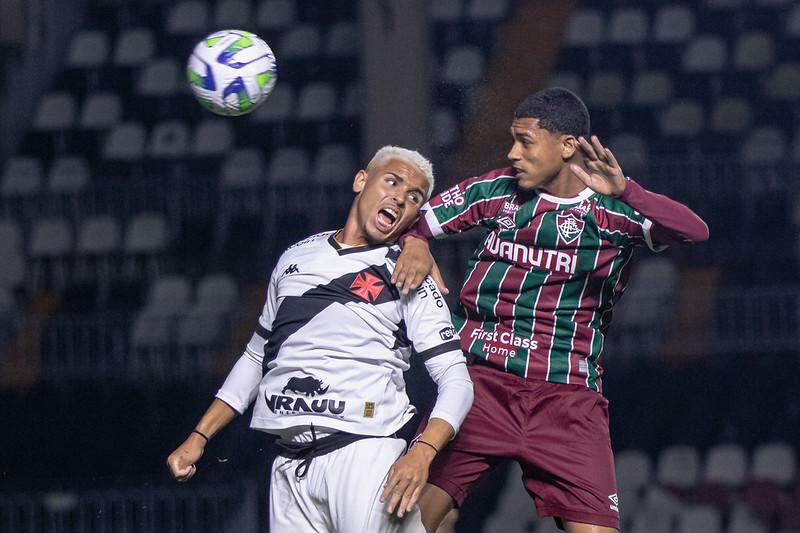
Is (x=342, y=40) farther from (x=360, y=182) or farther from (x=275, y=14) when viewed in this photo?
(x=360, y=182)

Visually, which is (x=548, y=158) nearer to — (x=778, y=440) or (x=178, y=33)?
(x=778, y=440)

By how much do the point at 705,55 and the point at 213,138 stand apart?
2.55 m

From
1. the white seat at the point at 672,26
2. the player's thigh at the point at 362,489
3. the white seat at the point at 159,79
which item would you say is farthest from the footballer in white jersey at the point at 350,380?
the white seat at the point at 159,79

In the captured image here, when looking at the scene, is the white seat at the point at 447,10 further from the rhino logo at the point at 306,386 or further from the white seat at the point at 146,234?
the rhino logo at the point at 306,386

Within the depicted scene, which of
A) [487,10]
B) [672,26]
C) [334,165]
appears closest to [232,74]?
[334,165]

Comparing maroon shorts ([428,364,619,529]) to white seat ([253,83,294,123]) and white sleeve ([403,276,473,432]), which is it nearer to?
white sleeve ([403,276,473,432])

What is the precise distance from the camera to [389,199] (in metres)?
2.72

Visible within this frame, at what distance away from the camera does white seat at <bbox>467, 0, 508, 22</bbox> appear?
17.8ft

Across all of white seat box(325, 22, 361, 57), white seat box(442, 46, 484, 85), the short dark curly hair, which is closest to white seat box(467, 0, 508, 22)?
white seat box(442, 46, 484, 85)

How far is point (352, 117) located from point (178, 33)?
4.32 feet

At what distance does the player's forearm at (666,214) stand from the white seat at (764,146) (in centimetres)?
274

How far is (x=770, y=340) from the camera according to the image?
5.00m

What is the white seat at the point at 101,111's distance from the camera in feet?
20.4

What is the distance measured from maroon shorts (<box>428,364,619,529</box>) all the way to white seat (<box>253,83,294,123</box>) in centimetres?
320
